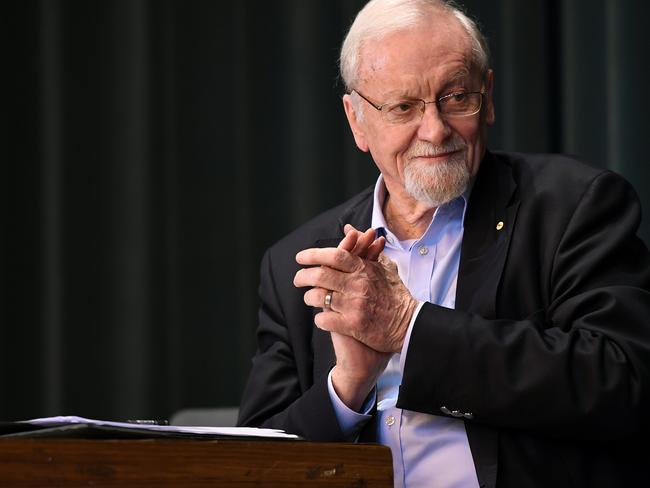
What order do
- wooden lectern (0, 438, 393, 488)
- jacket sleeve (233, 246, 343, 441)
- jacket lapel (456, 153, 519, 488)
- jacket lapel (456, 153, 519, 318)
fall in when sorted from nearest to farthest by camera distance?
wooden lectern (0, 438, 393, 488)
jacket lapel (456, 153, 519, 488)
jacket lapel (456, 153, 519, 318)
jacket sleeve (233, 246, 343, 441)

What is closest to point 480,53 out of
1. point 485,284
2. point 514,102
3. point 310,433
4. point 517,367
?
point 485,284

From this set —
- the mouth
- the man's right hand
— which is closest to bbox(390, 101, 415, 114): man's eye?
the mouth

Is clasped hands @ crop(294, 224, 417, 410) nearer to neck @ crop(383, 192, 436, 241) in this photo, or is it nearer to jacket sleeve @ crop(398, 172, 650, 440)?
jacket sleeve @ crop(398, 172, 650, 440)

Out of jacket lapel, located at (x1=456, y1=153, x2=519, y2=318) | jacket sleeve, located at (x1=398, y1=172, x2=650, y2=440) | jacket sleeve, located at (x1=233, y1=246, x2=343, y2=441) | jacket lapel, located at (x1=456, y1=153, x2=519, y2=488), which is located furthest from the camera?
jacket sleeve, located at (x1=233, y1=246, x2=343, y2=441)

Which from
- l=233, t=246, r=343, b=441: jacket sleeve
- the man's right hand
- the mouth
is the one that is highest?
the mouth

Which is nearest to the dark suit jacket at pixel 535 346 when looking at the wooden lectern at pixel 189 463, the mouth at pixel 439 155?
the mouth at pixel 439 155

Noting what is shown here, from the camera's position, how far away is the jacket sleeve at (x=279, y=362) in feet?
7.38

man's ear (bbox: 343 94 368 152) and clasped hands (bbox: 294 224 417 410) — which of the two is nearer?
clasped hands (bbox: 294 224 417 410)

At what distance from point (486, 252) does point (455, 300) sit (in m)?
0.12

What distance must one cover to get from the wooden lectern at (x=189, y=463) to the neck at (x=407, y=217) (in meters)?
1.01

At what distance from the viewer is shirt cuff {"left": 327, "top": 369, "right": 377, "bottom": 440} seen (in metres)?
1.98

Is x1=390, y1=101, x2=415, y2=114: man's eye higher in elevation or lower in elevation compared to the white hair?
lower

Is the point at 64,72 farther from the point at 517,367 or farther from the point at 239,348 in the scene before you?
the point at 517,367

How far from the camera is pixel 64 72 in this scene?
3.36 meters
